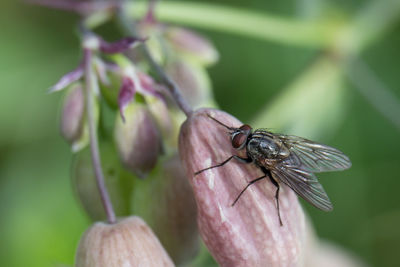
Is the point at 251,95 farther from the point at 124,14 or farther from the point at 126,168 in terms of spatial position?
the point at 126,168

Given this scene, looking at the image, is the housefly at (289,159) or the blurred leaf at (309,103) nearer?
the housefly at (289,159)

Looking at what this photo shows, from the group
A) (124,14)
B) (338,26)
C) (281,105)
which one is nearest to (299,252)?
(124,14)

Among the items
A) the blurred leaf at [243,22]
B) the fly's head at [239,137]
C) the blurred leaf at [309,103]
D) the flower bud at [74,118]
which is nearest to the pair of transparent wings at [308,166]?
the fly's head at [239,137]

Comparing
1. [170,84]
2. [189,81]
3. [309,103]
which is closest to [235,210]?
[170,84]

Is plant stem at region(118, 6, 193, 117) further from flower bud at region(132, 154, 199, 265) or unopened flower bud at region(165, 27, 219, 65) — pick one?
unopened flower bud at region(165, 27, 219, 65)

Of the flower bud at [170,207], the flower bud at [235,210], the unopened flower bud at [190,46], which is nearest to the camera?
the flower bud at [235,210]

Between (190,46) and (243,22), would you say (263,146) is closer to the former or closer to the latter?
(190,46)

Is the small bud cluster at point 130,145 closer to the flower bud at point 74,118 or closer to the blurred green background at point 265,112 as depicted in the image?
the flower bud at point 74,118
